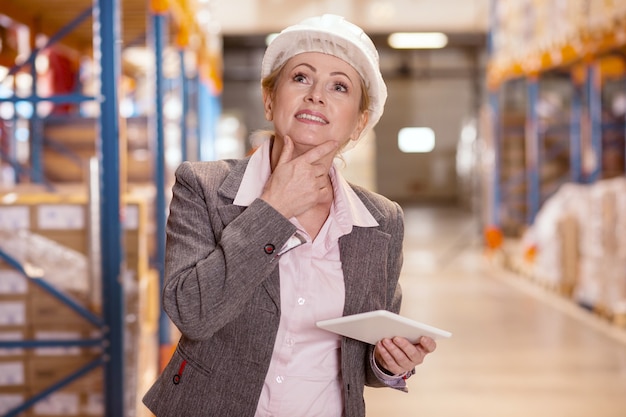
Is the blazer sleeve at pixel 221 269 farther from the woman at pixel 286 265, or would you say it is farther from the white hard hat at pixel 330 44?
the white hard hat at pixel 330 44

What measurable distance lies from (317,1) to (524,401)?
13929 millimetres

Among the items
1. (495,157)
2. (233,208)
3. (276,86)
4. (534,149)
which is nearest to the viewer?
(233,208)

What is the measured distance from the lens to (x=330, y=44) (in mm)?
1912

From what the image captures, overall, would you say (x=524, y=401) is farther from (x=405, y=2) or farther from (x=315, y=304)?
(x=405, y=2)

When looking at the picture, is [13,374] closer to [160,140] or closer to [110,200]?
[110,200]

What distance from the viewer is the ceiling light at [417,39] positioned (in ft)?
60.2

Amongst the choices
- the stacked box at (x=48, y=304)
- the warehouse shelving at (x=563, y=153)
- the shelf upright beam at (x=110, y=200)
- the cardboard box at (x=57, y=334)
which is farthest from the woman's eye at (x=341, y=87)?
the warehouse shelving at (x=563, y=153)


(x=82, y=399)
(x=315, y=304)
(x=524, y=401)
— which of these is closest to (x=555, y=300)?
(x=524, y=401)

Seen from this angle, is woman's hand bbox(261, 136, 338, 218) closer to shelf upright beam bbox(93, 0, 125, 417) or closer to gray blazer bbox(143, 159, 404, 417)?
gray blazer bbox(143, 159, 404, 417)

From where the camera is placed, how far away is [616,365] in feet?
20.4

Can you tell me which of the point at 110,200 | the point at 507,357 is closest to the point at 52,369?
the point at 110,200

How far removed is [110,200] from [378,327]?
2.50 metres

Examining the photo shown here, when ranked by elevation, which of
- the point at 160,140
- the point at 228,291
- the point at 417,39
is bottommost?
the point at 228,291

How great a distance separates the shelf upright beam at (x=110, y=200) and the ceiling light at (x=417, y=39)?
48.7ft
